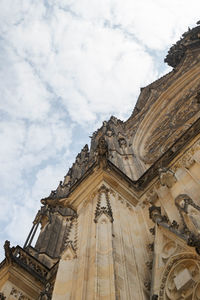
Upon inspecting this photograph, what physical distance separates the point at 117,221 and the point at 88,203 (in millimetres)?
1426

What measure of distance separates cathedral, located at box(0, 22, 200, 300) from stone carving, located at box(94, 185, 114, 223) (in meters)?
0.02

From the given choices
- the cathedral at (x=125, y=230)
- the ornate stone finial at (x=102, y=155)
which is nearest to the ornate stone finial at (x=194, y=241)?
the cathedral at (x=125, y=230)

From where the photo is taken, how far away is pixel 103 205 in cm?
739

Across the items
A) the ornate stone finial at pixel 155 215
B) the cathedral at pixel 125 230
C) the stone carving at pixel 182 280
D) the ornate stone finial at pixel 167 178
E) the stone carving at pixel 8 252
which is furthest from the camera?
the stone carving at pixel 8 252

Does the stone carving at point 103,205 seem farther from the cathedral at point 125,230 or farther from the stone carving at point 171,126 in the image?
the stone carving at point 171,126

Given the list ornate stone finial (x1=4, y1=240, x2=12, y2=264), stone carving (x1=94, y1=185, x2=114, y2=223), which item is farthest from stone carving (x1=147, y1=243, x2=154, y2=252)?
ornate stone finial (x1=4, y1=240, x2=12, y2=264)

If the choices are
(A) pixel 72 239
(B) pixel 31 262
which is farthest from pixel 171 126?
(A) pixel 72 239

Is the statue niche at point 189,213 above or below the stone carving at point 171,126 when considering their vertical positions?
below

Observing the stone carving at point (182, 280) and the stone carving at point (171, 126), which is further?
the stone carving at point (171, 126)

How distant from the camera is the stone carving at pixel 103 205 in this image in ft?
22.5

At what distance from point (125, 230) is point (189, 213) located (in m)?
1.48

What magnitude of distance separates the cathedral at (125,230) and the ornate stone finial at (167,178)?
24mm

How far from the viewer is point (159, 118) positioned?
53.7 ft

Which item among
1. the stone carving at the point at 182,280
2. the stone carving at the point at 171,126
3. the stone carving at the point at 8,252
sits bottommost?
the stone carving at the point at 182,280
